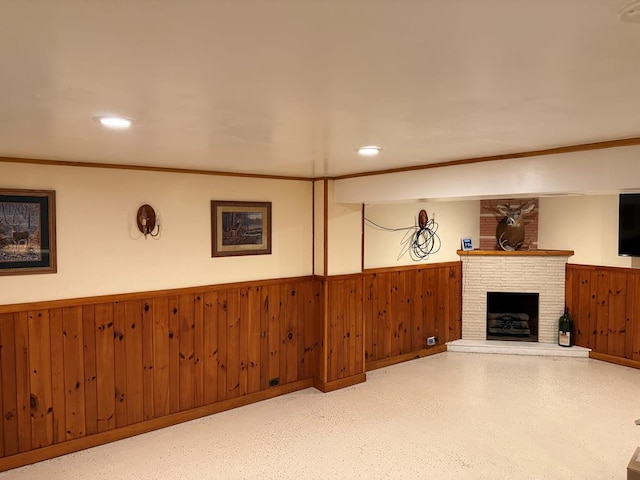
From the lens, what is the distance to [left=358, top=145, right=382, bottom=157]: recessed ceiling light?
2773 mm

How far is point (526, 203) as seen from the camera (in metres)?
6.39

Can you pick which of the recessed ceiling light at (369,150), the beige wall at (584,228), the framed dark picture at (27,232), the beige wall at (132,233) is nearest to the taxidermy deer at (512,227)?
the beige wall at (584,228)

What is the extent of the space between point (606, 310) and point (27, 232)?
6.30m

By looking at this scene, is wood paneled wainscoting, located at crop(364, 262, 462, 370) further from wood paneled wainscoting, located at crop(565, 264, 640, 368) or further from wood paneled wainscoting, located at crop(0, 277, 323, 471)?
wood paneled wainscoting, located at crop(565, 264, 640, 368)

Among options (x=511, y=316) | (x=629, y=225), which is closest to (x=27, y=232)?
(x=511, y=316)

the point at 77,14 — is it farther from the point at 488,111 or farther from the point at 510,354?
the point at 510,354

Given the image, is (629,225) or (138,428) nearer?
(138,428)

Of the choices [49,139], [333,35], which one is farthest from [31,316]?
[333,35]

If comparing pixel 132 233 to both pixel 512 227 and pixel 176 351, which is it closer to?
pixel 176 351

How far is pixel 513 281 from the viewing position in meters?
6.36

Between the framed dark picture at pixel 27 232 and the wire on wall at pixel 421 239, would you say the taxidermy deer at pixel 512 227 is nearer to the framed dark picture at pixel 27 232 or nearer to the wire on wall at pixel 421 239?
the wire on wall at pixel 421 239

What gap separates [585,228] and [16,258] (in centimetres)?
625

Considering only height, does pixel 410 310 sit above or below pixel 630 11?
below

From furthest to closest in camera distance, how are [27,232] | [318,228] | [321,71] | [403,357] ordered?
[403,357] < [318,228] < [27,232] < [321,71]
